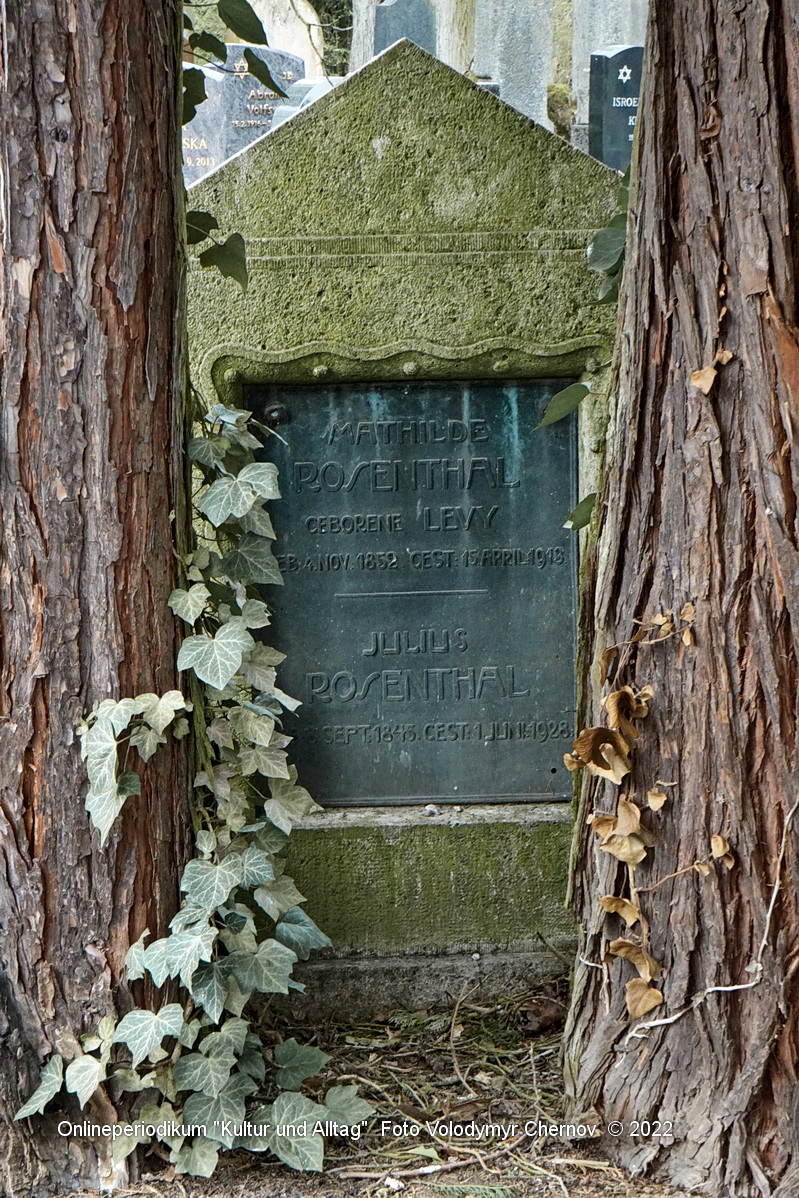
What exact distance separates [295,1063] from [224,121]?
5.96 metres

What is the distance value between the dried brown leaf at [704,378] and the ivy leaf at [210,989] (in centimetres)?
138

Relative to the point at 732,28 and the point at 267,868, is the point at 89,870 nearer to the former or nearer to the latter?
the point at 267,868

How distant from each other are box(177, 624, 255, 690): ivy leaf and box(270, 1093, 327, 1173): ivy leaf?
82 centimetres

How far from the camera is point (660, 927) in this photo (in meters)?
A: 1.83

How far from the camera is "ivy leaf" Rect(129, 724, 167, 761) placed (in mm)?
1806

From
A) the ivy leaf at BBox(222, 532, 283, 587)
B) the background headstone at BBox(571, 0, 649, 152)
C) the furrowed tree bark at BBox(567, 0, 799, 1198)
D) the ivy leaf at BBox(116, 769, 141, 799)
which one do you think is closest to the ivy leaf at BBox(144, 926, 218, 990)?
the ivy leaf at BBox(116, 769, 141, 799)

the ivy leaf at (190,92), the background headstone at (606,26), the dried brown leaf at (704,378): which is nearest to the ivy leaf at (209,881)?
the dried brown leaf at (704,378)

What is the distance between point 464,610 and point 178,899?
1.15 metres

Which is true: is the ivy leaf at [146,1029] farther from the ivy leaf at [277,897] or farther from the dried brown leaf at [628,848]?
the dried brown leaf at [628,848]

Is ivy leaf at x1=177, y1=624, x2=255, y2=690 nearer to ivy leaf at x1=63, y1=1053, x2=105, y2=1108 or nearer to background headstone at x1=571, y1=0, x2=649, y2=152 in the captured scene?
ivy leaf at x1=63, y1=1053, x2=105, y2=1108

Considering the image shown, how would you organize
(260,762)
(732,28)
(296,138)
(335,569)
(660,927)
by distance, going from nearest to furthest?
(732,28)
(660,927)
(260,762)
(296,138)
(335,569)

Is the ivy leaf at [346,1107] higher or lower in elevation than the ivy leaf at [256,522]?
lower

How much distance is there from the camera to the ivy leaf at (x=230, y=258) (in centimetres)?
213

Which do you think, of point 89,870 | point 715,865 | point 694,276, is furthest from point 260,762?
point 694,276
